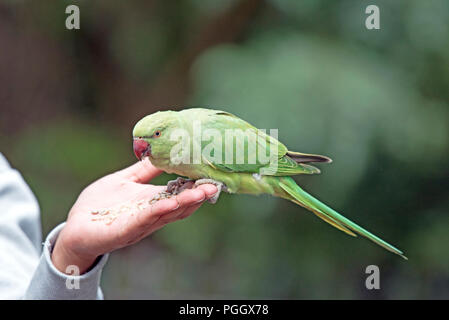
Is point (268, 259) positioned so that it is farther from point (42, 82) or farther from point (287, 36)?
point (42, 82)

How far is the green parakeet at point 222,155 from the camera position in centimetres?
139

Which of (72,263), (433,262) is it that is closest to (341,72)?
(433,262)

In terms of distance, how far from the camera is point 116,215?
1324 millimetres

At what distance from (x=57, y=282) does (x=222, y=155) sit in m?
0.60

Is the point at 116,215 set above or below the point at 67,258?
above

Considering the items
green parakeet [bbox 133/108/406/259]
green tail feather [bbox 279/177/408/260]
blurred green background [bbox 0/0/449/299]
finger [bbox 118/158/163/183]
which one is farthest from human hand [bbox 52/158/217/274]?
blurred green background [bbox 0/0/449/299]

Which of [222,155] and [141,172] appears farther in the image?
[141,172]

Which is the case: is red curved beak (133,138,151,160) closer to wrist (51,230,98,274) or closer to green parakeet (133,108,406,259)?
green parakeet (133,108,406,259)

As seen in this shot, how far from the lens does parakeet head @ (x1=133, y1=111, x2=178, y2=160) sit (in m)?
1.37

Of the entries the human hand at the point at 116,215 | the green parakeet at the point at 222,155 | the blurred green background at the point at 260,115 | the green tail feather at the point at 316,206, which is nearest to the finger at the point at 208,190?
the human hand at the point at 116,215

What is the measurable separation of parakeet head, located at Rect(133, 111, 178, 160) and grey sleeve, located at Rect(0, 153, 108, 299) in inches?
13.8

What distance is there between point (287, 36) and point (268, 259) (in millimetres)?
1149

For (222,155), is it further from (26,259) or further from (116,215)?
(26,259)

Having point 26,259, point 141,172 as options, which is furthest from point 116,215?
point 26,259
